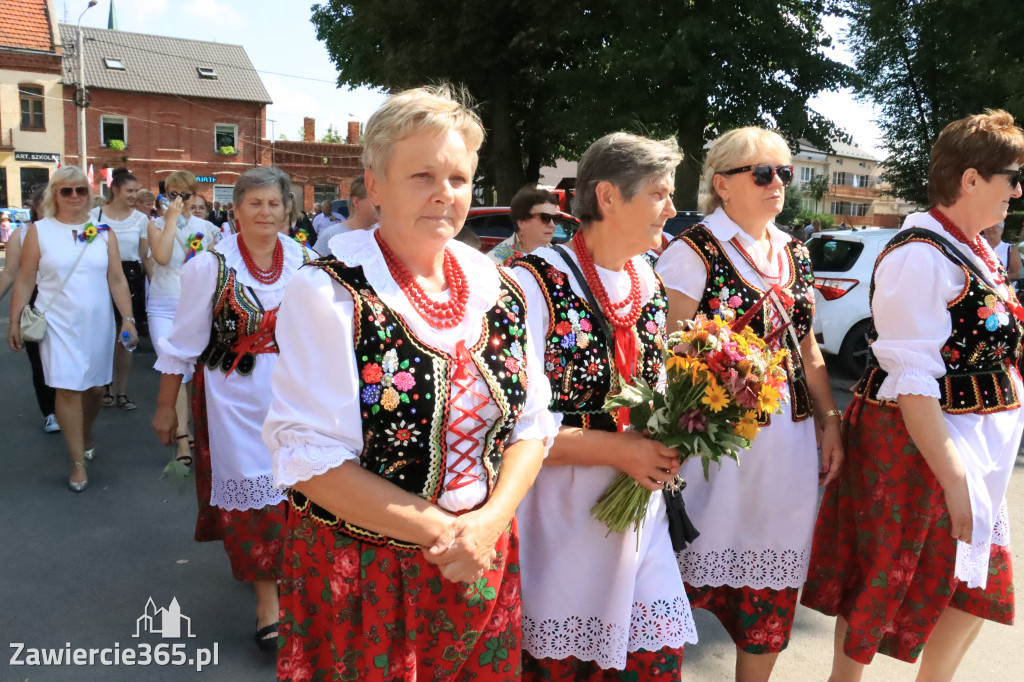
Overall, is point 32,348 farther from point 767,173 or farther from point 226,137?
point 226,137

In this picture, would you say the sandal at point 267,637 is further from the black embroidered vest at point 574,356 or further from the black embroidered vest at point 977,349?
the black embroidered vest at point 977,349

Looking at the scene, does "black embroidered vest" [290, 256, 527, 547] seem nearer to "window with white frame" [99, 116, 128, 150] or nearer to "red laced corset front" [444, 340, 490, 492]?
"red laced corset front" [444, 340, 490, 492]

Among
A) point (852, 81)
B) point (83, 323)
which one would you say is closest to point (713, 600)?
point (83, 323)

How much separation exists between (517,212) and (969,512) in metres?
3.99

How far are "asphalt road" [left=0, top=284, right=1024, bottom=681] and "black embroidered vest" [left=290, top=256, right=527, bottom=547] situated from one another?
81.7 inches

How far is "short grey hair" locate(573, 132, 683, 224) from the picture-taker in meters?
2.55

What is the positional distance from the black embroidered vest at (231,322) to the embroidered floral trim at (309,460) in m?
1.91

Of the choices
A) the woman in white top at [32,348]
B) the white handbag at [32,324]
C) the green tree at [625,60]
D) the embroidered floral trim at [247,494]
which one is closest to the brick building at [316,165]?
the green tree at [625,60]

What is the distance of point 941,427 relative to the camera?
2.74 metres

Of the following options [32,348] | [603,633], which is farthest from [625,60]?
[603,633]

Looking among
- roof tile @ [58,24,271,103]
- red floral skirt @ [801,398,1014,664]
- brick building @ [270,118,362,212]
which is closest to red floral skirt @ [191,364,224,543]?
red floral skirt @ [801,398,1014,664]

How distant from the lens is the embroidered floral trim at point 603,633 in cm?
247

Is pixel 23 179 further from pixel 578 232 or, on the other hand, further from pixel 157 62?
pixel 578 232
